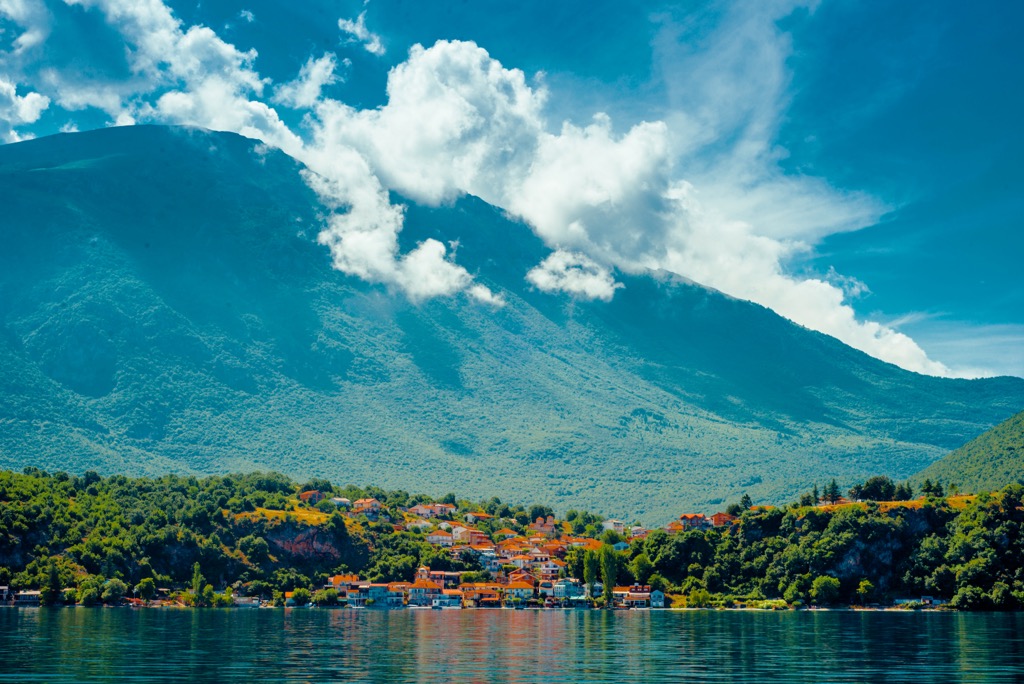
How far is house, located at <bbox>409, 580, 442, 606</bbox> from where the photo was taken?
14650cm

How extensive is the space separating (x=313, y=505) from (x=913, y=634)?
401 ft

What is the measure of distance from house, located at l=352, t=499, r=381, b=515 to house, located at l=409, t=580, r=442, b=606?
36.2 metres

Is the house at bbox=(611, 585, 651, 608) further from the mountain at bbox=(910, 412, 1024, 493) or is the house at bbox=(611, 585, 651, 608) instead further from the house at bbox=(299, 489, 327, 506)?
the mountain at bbox=(910, 412, 1024, 493)

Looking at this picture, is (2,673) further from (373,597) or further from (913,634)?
(373,597)

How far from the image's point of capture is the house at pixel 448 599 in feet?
478

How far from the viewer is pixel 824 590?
411 feet

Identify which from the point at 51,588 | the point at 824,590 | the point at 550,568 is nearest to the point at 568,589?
the point at 550,568

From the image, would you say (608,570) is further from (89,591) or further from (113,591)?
(89,591)

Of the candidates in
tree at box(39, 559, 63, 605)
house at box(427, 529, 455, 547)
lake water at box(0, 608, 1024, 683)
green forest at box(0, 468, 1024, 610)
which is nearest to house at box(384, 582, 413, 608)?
green forest at box(0, 468, 1024, 610)

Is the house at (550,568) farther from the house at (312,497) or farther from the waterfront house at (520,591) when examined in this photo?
the house at (312,497)

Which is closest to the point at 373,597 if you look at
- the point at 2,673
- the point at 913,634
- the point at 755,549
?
the point at 755,549

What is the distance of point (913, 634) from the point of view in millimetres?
74625

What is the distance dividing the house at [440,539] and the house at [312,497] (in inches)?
804

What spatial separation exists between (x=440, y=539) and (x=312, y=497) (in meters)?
24.3
